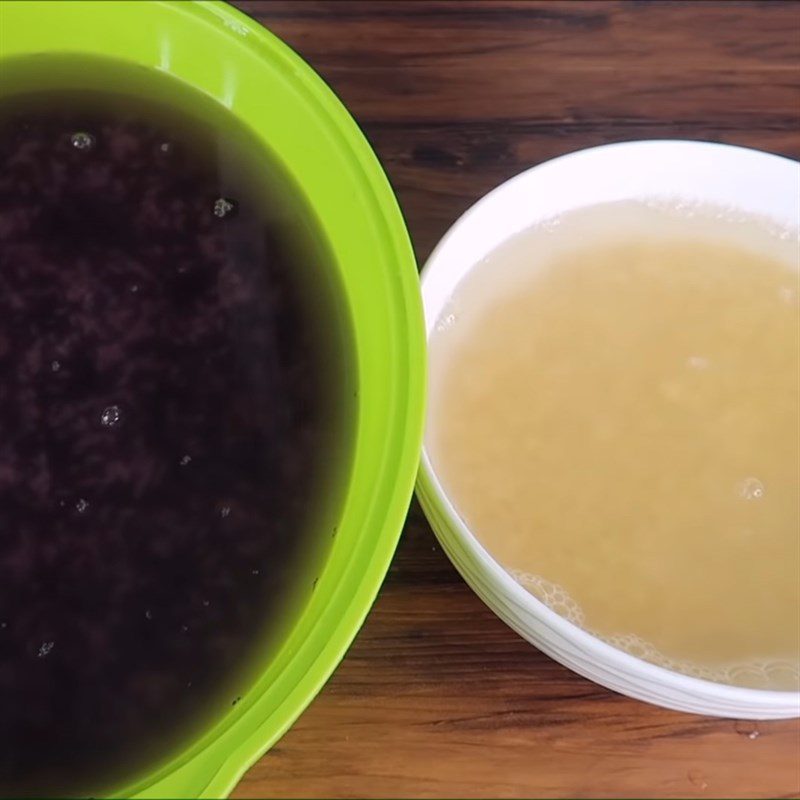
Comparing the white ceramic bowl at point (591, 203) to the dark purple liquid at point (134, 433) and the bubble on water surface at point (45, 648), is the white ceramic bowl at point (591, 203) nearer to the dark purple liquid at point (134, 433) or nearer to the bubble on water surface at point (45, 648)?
the dark purple liquid at point (134, 433)

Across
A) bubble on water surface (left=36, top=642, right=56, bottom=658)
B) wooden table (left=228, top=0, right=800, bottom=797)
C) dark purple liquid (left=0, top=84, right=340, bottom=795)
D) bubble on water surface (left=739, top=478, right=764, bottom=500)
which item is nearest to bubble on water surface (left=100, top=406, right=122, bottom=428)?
dark purple liquid (left=0, top=84, right=340, bottom=795)

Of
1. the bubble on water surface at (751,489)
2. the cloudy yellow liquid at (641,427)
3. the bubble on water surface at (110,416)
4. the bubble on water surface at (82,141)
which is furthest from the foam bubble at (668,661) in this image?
the bubble on water surface at (82,141)

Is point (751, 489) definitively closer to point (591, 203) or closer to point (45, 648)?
point (591, 203)

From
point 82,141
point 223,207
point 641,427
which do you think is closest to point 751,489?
point 641,427

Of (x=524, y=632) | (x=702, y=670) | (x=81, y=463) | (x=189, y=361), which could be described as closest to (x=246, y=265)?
(x=189, y=361)

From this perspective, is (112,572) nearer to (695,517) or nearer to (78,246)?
(78,246)

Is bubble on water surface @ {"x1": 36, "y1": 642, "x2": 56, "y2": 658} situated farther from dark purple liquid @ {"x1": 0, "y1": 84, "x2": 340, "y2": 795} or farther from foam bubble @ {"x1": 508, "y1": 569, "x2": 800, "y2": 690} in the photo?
foam bubble @ {"x1": 508, "y1": 569, "x2": 800, "y2": 690}
